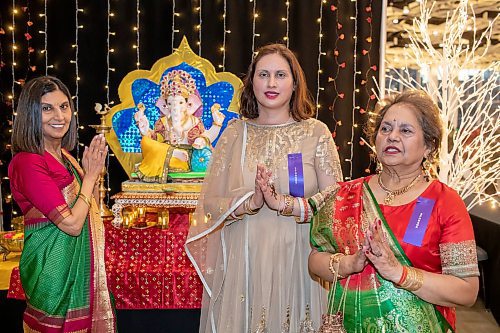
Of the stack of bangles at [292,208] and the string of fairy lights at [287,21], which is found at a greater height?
the string of fairy lights at [287,21]

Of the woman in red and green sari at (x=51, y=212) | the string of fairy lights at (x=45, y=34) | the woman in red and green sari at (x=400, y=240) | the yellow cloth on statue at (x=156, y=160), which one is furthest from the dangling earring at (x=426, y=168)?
the string of fairy lights at (x=45, y=34)

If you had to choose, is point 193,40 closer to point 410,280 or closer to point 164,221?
point 164,221

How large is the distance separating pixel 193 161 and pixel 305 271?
2017mm

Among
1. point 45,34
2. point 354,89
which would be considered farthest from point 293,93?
point 45,34

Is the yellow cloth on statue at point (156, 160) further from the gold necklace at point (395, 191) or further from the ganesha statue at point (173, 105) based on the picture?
the gold necklace at point (395, 191)

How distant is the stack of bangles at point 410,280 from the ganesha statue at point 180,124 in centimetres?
263

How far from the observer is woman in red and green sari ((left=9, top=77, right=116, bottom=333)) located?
201cm

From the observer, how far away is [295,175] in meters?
2.15

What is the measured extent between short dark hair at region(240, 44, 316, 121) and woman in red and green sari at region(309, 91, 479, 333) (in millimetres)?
613

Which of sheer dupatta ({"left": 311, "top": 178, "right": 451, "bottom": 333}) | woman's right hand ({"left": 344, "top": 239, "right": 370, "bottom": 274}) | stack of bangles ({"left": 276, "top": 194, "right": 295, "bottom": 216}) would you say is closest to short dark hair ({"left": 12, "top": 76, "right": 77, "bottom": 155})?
stack of bangles ({"left": 276, "top": 194, "right": 295, "bottom": 216})

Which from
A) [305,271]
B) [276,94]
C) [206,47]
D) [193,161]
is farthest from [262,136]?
[206,47]

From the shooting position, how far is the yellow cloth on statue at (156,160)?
12.4 ft

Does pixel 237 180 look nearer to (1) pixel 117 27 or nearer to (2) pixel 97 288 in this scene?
(2) pixel 97 288

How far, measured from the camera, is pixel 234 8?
457 cm
